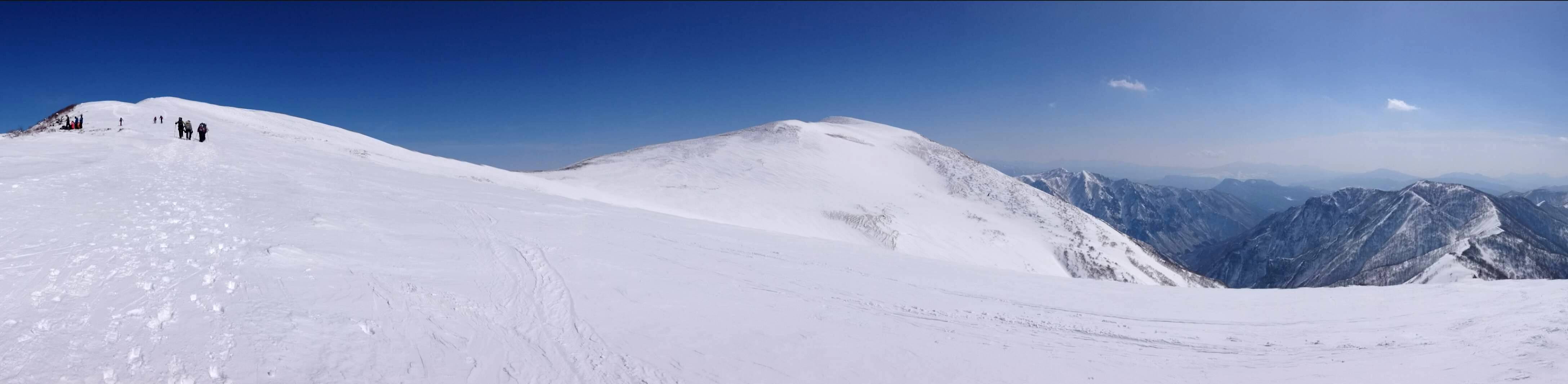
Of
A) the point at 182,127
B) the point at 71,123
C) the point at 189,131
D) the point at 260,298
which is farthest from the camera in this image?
the point at 71,123

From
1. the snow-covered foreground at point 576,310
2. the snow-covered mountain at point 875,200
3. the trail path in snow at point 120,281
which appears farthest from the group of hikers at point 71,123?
the snow-covered mountain at point 875,200

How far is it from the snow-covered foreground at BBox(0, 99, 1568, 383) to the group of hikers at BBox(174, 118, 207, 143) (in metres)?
9.70

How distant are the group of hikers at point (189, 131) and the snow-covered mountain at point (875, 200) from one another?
1711 centimetres

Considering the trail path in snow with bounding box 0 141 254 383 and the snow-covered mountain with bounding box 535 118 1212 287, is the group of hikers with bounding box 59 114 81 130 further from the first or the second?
the snow-covered mountain with bounding box 535 118 1212 287

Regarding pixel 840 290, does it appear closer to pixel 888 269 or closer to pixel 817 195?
pixel 888 269

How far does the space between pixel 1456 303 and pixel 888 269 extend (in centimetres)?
1214

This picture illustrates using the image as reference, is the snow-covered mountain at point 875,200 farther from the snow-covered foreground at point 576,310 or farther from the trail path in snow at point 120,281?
the trail path in snow at point 120,281

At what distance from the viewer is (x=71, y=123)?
29000 millimetres

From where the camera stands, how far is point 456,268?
1133 cm

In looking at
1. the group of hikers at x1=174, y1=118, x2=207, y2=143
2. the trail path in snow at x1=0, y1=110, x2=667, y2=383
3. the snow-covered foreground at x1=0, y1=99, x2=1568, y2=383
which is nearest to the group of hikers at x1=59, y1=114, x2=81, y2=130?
the group of hikers at x1=174, y1=118, x2=207, y2=143

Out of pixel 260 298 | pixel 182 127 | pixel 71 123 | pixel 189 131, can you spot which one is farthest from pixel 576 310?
pixel 71 123

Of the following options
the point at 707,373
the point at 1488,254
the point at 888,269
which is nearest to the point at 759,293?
the point at 707,373

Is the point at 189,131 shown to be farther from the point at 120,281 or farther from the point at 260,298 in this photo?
the point at 260,298

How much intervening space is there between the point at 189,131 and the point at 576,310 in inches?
1222
